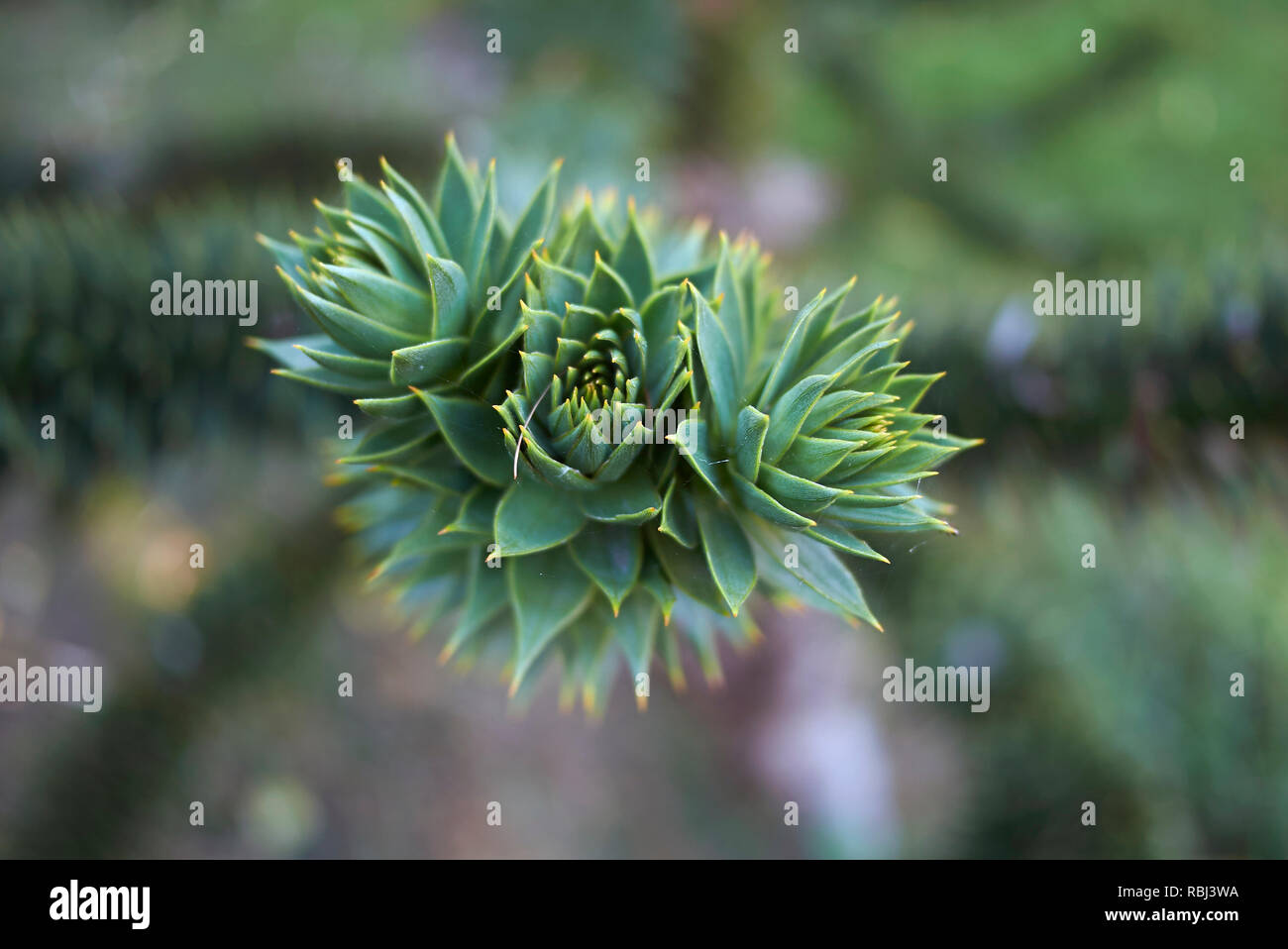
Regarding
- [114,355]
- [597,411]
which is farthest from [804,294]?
[114,355]

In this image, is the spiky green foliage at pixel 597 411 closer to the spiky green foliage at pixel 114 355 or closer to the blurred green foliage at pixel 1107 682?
the spiky green foliage at pixel 114 355

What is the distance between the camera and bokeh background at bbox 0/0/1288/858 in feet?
6.26

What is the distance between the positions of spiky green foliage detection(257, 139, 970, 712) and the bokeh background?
0.92ft

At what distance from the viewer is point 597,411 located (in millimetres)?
979

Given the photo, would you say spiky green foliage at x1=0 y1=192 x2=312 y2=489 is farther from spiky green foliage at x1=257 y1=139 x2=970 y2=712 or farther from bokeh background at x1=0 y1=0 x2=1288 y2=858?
spiky green foliage at x1=257 y1=139 x2=970 y2=712

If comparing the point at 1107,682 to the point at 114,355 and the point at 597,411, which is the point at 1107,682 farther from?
the point at 114,355

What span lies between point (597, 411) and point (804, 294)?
4.66 ft

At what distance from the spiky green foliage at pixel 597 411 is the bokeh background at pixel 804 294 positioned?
0.92 feet

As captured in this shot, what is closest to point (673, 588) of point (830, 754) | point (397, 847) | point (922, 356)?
point (922, 356)

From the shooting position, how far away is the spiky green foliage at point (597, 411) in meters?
0.99

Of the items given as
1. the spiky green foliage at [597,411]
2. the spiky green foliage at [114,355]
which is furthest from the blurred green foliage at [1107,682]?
the spiky green foliage at [114,355]

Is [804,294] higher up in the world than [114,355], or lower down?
higher up

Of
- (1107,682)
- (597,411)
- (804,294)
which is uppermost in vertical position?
(804,294)

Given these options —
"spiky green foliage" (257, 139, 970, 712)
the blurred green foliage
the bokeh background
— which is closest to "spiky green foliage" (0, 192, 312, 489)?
the bokeh background
